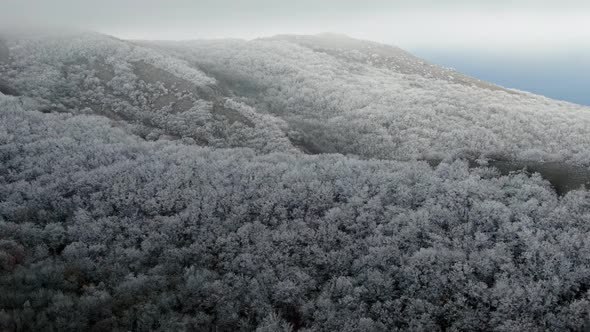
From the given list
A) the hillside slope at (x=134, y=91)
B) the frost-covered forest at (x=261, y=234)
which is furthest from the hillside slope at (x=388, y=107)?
the hillside slope at (x=134, y=91)

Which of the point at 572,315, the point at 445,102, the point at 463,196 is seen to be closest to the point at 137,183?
the point at 463,196

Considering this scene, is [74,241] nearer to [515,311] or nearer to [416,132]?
[515,311]

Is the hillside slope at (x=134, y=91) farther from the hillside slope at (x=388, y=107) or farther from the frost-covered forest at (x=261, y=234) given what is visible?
the hillside slope at (x=388, y=107)

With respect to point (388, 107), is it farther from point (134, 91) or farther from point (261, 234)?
point (261, 234)

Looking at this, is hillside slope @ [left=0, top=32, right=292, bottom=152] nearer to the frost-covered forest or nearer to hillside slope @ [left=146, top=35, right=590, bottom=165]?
the frost-covered forest

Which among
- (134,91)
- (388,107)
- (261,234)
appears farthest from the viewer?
(388,107)

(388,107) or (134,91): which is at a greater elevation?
(134,91)

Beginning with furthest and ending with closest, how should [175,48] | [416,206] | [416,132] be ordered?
[175,48], [416,132], [416,206]

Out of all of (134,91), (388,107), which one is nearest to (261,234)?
(134,91)

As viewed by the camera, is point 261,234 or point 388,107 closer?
point 261,234

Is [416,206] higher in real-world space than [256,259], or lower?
higher

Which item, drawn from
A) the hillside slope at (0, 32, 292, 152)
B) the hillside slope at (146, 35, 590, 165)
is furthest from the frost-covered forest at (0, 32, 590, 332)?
the hillside slope at (146, 35, 590, 165)
